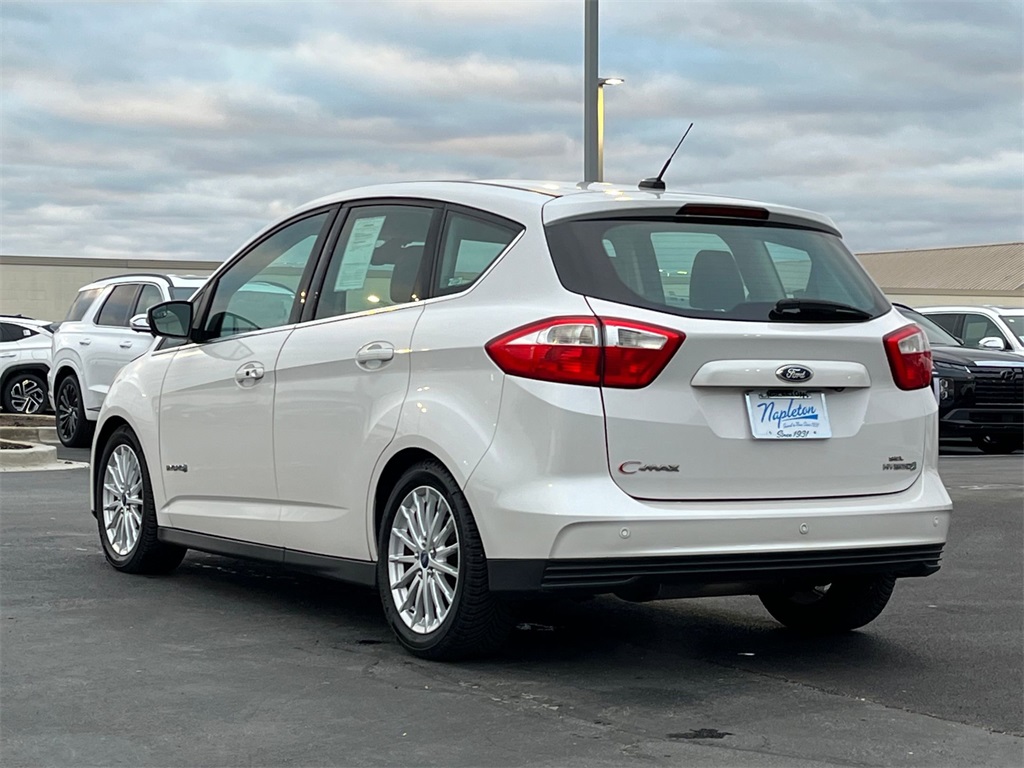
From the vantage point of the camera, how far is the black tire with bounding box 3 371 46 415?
21.5 m

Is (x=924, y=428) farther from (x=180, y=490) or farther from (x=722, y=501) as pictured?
(x=180, y=490)

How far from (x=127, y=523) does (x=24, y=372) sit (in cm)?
1388

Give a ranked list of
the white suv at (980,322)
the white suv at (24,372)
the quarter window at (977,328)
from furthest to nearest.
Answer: the white suv at (24,372), the quarter window at (977,328), the white suv at (980,322)

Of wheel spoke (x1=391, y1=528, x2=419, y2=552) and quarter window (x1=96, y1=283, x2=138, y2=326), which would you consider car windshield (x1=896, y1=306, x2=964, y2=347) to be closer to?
quarter window (x1=96, y1=283, x2=138, y2=326)

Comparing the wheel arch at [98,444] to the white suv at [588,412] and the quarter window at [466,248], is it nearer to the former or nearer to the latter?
the white suv at [588,412]

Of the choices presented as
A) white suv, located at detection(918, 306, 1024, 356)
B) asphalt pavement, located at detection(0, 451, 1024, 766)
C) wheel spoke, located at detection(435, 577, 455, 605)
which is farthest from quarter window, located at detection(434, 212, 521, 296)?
white suv, located at detection(918, 306, 1024, 356)

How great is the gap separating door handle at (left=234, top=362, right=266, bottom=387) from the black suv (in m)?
12.1

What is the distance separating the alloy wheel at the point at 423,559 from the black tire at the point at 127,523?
221cm

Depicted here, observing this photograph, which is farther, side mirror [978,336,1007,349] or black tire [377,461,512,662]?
side mirror [978,336,1007,349]

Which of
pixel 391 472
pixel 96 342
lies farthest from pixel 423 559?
pixel 96 342

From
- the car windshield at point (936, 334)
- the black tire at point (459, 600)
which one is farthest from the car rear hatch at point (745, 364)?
the car windshield at point (936, 334)

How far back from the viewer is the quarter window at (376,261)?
6.56 m

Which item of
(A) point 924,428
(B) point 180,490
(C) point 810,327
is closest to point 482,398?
(C) point 810,327

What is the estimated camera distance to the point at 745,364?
575 cm
